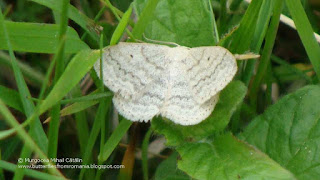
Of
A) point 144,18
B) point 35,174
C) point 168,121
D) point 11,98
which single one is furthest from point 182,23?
point 35,174

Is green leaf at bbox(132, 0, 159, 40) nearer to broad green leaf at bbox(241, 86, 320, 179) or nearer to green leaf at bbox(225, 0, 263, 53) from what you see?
green leaf at bbox(225, 0, 263, 53)

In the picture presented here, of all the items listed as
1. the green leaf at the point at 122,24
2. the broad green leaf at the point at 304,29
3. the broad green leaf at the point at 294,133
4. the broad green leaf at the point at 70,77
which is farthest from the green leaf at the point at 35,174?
the broad green leaf at the point at 304,29

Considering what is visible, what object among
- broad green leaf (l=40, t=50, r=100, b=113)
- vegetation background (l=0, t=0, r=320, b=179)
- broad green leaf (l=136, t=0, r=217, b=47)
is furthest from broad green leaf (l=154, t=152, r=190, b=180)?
broad green leaf (l=40, t=50, r=100, b=113)

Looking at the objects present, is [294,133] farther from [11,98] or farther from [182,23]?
[11,98]

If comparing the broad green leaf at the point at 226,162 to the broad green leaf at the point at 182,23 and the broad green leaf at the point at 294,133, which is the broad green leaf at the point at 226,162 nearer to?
the broad green leaf at the point at 294,133

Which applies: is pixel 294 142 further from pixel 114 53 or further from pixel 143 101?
pixel 114 53

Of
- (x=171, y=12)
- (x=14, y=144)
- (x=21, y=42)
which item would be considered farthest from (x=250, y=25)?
(x=14, y=144)
